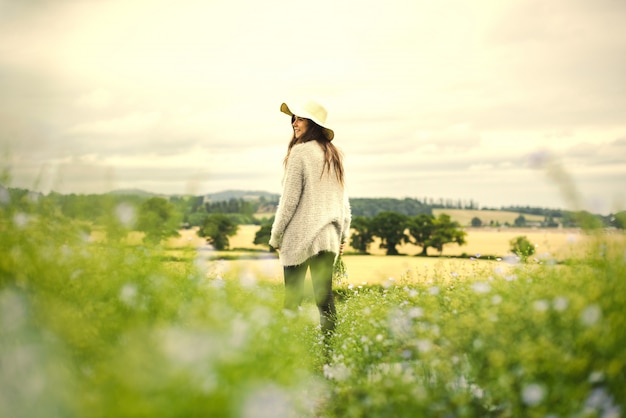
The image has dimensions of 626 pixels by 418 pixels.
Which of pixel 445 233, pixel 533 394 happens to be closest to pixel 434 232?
pixel 445 233

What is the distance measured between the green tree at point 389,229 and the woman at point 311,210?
2925 centimetres

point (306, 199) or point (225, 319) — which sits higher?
point (306, 199)

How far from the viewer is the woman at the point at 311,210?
16.8 ft

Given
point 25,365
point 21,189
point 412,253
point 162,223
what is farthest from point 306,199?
point 412,253

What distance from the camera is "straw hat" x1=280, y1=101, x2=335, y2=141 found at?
520cm

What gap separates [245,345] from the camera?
2.92 m

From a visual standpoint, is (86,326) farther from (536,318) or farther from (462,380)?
(536,318)

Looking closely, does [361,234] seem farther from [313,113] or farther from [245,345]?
[245,345]

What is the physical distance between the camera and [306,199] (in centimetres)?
516

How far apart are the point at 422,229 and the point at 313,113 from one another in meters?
33.1

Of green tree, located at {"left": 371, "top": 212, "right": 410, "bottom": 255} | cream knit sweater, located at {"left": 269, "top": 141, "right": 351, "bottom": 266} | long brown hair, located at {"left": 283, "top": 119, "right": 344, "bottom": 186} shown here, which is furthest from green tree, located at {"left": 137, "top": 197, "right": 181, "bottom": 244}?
green tree, located at {"left": 371, "top": 212, "right": 410, "bottom": 255}

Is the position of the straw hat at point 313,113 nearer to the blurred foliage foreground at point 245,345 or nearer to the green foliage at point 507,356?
the blurred foliage foreground at point 245,345

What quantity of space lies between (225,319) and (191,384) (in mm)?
644

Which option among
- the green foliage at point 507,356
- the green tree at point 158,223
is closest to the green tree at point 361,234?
the green tree at point 158,223
